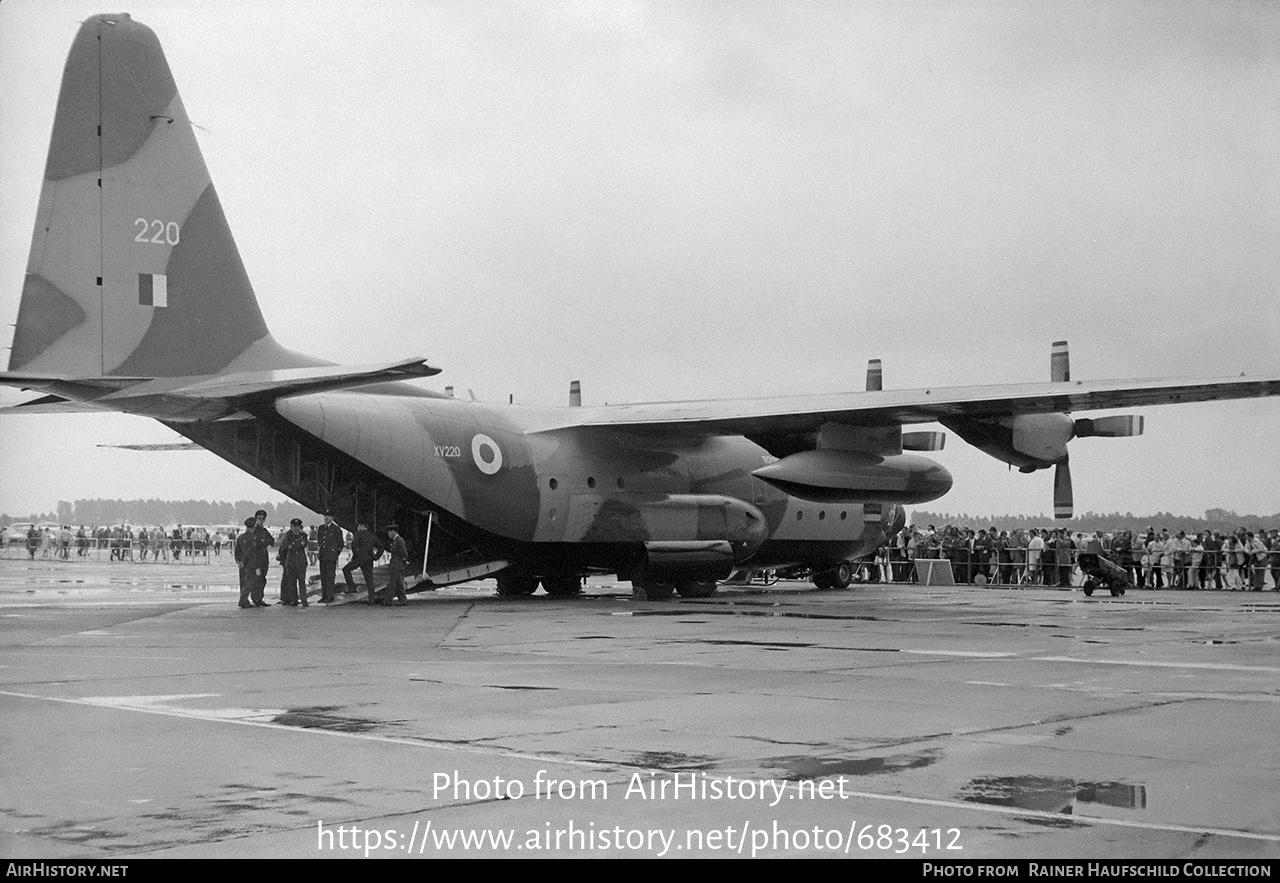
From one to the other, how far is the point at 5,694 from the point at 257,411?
34.6 ft

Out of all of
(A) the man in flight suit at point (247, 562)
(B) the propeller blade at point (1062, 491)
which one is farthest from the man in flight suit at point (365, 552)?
(B) the propeller blade at point (1062, 491)

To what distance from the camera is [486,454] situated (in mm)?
23781

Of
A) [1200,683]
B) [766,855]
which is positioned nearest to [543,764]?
[766,855]

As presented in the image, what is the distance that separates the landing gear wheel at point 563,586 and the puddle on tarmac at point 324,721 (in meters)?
17.2

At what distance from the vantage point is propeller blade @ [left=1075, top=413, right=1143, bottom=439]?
24625 mm

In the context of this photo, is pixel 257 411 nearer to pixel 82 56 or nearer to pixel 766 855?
pixel 82 56

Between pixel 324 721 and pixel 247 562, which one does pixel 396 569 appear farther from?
pixel 324 721

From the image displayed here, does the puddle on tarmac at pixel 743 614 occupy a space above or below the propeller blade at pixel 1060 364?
below

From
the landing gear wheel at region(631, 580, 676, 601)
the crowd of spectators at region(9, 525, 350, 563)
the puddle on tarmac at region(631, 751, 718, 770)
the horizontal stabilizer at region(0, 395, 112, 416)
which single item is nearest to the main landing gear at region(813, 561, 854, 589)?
the landing gear wheel at region(631, 580, 676, 601)

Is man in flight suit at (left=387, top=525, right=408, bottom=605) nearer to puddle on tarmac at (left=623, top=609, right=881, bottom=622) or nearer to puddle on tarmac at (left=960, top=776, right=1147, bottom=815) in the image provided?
puddle on tarmac at (left=623, top=609, right=881, bottom=622)

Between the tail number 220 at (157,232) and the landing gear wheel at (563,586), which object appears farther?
the landing gear wheel at (563,586)

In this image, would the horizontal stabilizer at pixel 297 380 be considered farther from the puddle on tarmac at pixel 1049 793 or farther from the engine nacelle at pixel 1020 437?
the puddle on tarmac at pixel 1049 793

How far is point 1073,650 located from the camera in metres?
14.4

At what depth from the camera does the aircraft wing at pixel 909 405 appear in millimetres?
21391
